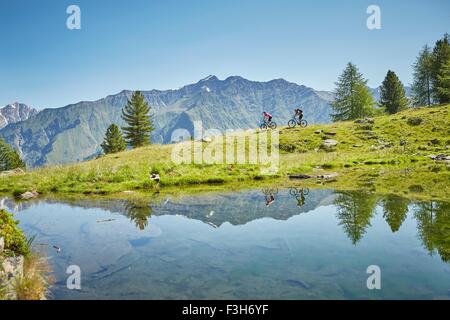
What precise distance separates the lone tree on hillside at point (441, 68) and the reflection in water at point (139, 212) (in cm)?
6897

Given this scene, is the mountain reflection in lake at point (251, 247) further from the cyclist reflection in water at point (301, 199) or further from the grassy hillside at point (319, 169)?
the grassy hillside at point (319, 169)

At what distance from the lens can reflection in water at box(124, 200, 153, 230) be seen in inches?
588

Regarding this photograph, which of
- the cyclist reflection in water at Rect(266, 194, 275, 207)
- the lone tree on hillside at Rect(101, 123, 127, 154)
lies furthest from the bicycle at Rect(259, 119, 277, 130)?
the lone tree on hillside at Rect(101, 123, 127, 154)

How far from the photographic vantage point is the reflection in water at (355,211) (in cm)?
1220

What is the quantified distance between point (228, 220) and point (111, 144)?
244 ft

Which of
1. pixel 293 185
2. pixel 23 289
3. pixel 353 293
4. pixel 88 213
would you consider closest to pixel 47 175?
pixel 88 213

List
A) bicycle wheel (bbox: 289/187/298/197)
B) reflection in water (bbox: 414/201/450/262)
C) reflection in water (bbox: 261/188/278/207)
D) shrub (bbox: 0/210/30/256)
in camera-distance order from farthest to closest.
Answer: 1. bicycle wheel (bbox: 289/187/298/197)
2. reflection in water (bbox: 261/188/278/207)
3. shrub (bbox: 0/210/30/256)
4. reflection in water (bbox: 414/201/450/262)

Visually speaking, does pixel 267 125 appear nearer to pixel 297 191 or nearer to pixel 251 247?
pixel 297 191

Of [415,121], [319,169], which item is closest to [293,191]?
[319,169]

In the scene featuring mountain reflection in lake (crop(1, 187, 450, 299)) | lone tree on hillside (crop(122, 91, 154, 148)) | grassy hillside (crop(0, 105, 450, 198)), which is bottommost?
mountain reflection in lake (crop(1, 187, 450, 299))

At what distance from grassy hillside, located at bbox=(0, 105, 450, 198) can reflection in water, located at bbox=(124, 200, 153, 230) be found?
5600mm

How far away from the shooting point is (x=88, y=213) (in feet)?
57.5

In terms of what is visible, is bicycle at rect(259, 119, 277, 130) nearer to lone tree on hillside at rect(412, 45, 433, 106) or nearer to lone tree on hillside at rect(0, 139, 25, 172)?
lone tree on hillside at rect(412, 45, 433, 106)

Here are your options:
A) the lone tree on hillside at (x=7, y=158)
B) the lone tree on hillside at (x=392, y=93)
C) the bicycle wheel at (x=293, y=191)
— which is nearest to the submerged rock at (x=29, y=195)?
the bicycle wheel at (x=293, y=191)
